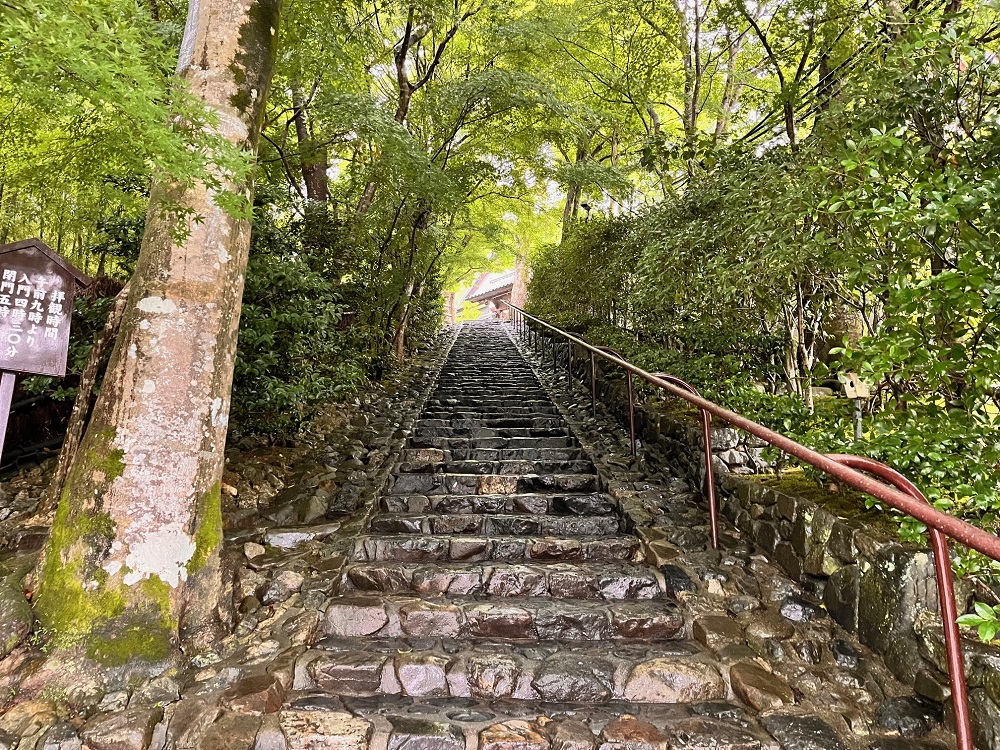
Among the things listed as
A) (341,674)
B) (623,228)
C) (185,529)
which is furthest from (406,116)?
(341,674)

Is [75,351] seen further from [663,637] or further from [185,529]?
[663,637]

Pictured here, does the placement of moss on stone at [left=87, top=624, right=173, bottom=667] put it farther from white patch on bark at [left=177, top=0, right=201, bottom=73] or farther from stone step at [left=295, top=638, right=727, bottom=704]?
white patch on bark at [left=177, top=0, right=201, bottom=73]

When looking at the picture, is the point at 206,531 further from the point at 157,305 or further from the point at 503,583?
the point at 503,583

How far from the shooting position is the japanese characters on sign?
8.81 ft

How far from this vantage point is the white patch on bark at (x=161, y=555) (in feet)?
8.18

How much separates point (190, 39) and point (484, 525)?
11.9 feet

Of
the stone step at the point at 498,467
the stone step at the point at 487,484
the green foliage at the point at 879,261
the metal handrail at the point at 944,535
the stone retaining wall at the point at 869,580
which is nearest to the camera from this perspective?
the metal handrail at the point at 944,535

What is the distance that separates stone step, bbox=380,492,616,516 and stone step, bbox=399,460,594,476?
65 cm

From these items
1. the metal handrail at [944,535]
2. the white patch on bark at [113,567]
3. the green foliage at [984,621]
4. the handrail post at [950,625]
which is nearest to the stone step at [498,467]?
the white patch on bark at [113,567]

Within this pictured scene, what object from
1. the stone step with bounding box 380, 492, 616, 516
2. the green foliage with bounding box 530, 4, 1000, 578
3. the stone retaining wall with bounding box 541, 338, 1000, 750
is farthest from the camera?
the stone step with bounding box 380, 492, 616, 516

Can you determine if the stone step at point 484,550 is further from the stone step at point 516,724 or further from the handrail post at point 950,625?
the handrail post at point 950,625

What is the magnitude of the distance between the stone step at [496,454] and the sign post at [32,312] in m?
3.09

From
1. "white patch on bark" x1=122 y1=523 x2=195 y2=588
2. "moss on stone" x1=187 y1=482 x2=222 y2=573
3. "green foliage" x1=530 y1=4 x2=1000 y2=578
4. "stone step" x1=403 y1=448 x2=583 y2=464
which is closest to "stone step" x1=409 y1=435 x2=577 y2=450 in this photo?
"stone step" x1=403 y1=448 x2=583 y2=464

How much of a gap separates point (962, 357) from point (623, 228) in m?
6.36
